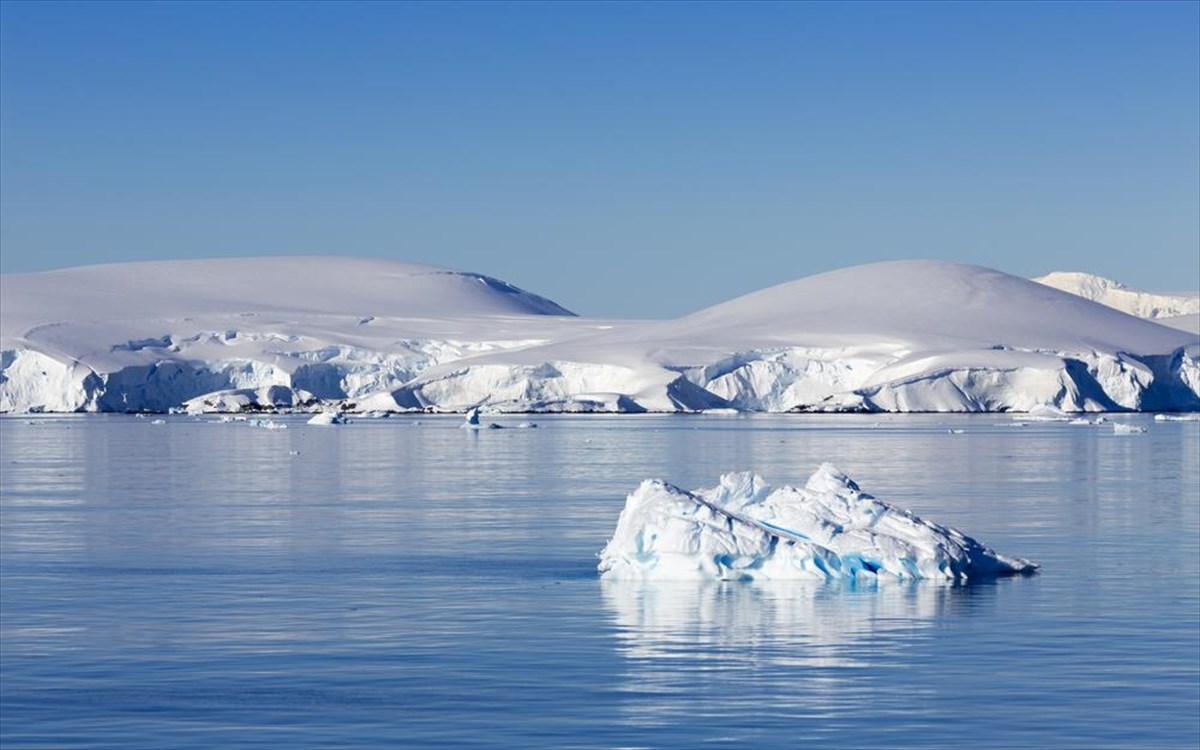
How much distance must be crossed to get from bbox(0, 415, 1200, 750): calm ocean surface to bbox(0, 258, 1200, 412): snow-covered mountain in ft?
189

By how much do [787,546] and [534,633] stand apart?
11.5 ft

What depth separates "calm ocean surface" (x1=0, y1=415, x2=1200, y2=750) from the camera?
938 centimetres

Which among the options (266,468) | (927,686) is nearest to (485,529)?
(927,686)

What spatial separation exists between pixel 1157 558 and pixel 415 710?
988 cm

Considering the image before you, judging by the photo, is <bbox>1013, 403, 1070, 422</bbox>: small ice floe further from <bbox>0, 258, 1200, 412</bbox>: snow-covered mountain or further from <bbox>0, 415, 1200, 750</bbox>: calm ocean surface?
<bbox>0, 415, 1200, 750</bbox>: calm ocean surface

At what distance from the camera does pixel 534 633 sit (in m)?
12.7

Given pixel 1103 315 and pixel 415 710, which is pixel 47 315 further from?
pixel 415 710

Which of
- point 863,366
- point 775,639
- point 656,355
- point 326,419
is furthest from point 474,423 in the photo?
point 775,639

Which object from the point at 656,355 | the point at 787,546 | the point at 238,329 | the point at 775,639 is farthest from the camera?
the point at 238,329

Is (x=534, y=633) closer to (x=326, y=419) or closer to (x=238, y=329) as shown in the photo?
(x=326, y=419)

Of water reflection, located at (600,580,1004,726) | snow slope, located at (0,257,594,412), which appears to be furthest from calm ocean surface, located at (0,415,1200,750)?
snow slope, located at (0,257,594,412)

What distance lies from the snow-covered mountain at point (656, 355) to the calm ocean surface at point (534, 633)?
5746cm

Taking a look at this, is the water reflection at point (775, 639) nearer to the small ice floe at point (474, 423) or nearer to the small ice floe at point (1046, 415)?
the small ice floe at point (474, 423)

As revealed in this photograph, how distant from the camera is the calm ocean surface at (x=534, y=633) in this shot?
30.8ft
